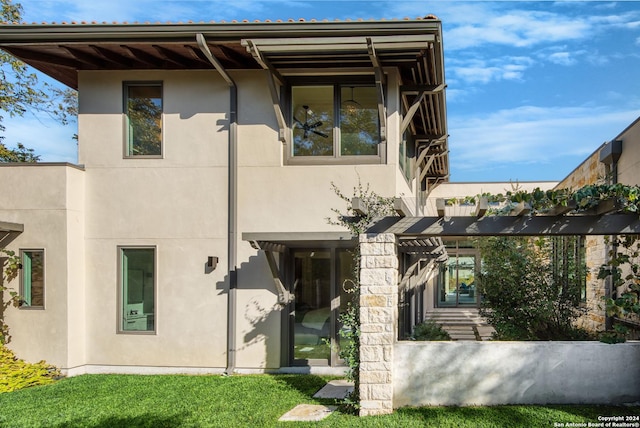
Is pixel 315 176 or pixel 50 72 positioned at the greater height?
pixel 50 72

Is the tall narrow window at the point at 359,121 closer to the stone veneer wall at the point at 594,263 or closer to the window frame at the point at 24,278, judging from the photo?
the stone veneer wall at the point at 594,263

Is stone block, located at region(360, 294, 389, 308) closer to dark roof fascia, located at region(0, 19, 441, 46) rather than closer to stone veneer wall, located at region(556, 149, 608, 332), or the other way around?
dark roof fascia, located at region(0, 19, 441, 46)

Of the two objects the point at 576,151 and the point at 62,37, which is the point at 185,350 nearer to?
the point at 62,37

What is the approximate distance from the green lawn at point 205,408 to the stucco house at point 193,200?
753 millimetres

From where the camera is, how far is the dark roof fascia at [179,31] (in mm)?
7234

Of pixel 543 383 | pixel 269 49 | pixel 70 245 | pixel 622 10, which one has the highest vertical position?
pixel 622 10

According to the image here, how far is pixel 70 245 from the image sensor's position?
8.39 metres

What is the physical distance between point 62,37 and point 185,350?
554 centimetres

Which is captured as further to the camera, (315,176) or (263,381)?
(315,176)

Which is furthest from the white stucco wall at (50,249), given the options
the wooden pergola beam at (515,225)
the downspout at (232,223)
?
the wooden pergola beam at (515,225)

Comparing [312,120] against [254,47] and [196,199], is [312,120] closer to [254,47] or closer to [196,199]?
[254,47]

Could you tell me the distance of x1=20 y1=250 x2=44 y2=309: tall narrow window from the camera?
27.5 ft

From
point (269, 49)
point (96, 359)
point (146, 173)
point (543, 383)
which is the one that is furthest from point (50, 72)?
point (543, 383)

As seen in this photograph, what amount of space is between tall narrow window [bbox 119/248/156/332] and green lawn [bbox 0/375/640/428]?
3.19 ft
